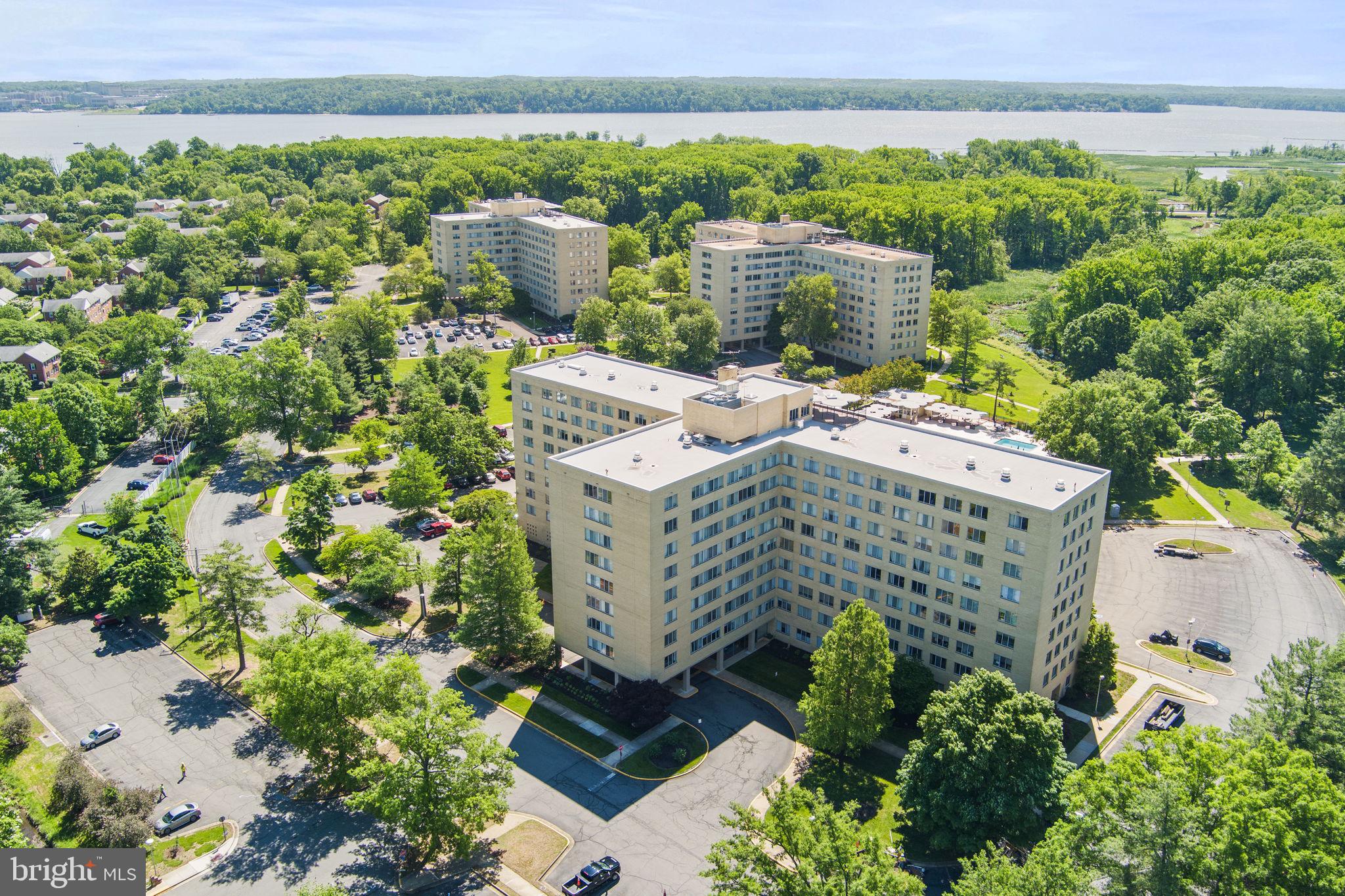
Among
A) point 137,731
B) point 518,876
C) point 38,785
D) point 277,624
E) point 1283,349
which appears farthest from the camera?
point 1283,349

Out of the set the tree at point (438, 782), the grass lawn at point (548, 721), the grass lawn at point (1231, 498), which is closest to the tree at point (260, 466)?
the grass lawn at point (548, 721)

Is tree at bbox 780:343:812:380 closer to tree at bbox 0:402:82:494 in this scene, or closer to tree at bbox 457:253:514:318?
tree at bbox 457:253:514:318

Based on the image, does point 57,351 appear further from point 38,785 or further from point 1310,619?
point 1310,619

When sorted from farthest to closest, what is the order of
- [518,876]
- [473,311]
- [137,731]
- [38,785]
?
[473,311] → [137,731] → [38,785] → [518,876]

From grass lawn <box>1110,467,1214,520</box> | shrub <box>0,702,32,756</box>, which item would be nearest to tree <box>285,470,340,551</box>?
shrub <box>0,702,32,756</box>

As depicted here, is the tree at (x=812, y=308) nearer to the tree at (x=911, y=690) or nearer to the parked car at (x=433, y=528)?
the parked car at (x=433, y=528)

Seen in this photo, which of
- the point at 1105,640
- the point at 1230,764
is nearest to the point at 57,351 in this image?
the point at 1105,640
